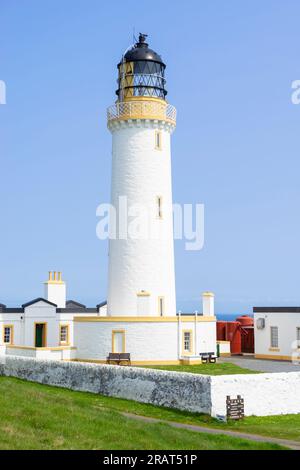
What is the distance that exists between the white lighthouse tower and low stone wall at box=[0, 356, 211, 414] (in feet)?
20.6

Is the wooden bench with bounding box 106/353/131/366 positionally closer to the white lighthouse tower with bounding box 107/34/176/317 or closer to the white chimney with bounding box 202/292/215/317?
the white lighthouse tower with bounding box 107/34/176/317

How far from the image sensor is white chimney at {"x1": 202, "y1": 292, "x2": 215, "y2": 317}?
120ft

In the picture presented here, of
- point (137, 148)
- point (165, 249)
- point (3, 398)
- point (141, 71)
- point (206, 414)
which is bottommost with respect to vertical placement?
point (206, 414)

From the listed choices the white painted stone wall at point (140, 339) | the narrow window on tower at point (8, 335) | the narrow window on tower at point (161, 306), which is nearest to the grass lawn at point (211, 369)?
the white painted stone wall at point (140, 339)

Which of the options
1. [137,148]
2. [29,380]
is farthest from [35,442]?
[137,148]

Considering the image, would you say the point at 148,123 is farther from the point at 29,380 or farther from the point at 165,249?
the point at 29,380

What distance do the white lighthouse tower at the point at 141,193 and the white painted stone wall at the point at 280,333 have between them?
5.81 m

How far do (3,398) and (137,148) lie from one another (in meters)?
19.8

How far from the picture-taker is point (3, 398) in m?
16.8

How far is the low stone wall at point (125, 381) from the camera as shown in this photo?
21844 mm

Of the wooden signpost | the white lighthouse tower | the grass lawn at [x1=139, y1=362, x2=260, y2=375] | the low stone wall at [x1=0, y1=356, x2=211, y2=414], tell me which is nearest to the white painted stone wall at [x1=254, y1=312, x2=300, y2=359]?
the grass lawn at [x1=139, y1=362, x2=260, y2=375]

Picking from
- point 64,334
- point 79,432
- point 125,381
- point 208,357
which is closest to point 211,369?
point 208,357

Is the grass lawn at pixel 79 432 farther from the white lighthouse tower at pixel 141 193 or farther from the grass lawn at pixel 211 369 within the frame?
the white lighthouse tower at pixel 141 193
